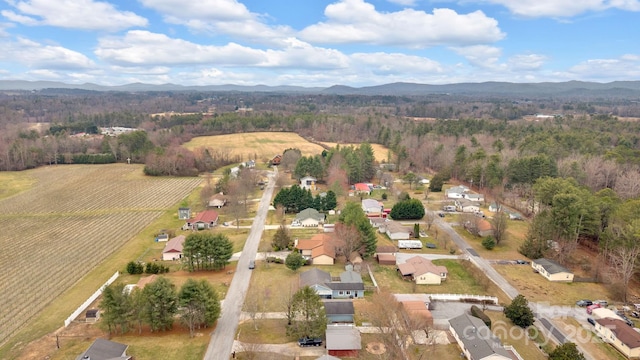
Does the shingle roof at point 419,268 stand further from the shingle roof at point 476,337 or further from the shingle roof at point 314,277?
the shingle roof at point 476,337

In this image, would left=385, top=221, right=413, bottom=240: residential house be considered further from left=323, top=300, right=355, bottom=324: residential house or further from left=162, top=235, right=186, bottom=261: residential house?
left=162, top=235, right=186, bottom=261: residential house

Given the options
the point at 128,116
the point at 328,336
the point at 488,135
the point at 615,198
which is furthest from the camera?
the point at 128,116

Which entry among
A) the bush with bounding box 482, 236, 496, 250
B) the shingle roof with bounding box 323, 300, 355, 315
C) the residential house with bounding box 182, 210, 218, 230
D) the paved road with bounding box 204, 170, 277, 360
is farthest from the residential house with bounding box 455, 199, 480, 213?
the residential house with bounding box 182, 210, 218, 230

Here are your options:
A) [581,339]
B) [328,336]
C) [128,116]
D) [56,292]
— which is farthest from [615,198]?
[128,116]

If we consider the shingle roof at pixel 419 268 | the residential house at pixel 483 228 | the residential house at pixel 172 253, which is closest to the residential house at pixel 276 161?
the residential house at pixel 172 253

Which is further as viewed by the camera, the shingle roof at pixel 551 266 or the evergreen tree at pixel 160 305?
the shingle roof at pixel 551 266

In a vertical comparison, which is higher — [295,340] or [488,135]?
[488,135]

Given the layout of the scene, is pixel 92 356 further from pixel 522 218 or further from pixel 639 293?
pixel 522 218
